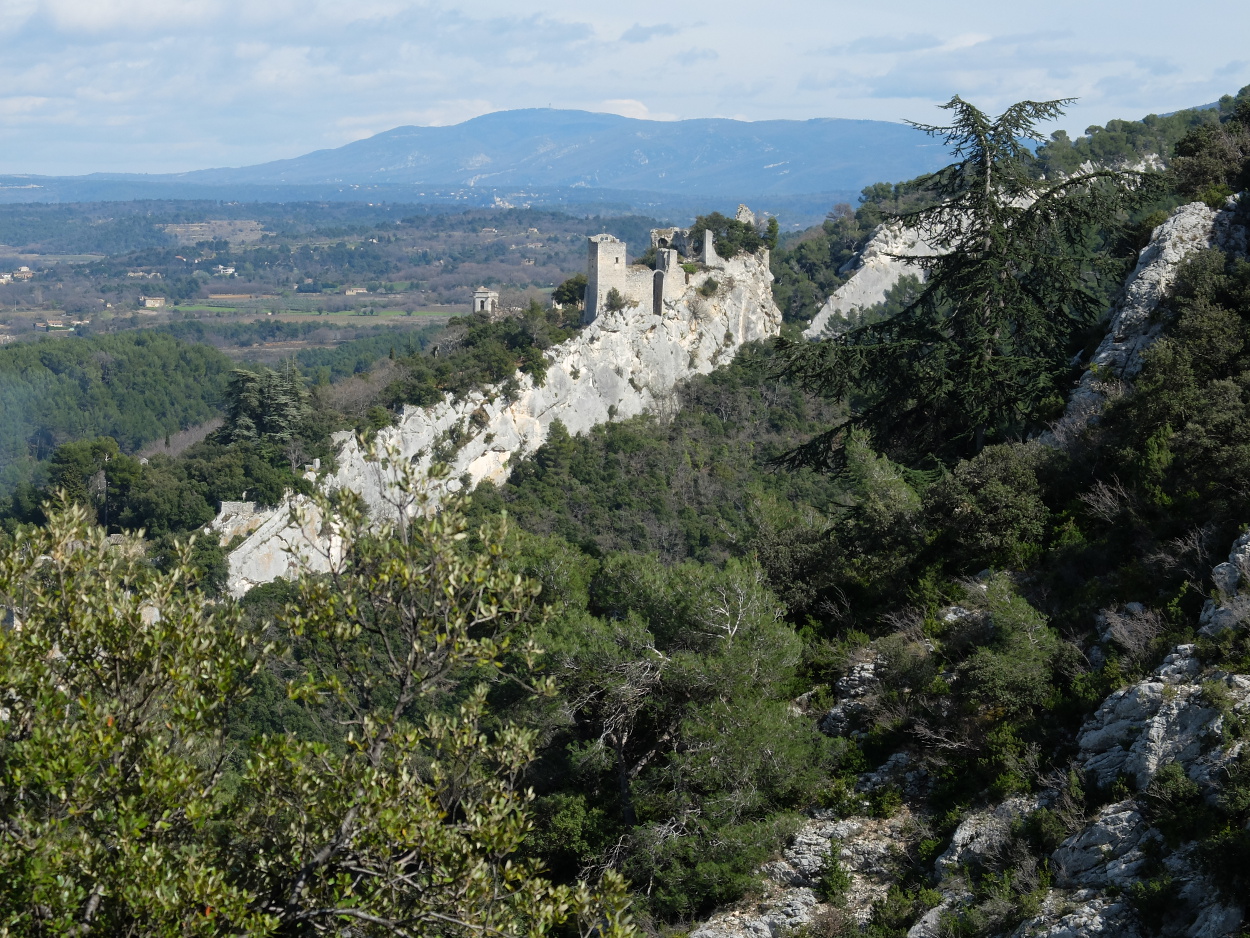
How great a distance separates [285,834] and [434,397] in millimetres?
34937

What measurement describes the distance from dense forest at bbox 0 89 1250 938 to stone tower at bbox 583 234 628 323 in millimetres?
26118

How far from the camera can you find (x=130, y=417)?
Result: 238 ft

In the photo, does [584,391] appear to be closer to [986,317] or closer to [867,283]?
[867,283]

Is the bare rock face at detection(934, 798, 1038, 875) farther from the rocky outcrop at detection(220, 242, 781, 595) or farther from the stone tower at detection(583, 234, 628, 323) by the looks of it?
the stone tower at detection(583, 234, 628, 323)

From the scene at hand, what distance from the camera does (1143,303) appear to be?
14156mm

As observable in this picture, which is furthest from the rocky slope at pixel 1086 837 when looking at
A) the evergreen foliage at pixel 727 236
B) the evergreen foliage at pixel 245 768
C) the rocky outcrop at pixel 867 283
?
the rocky outcrop at pixel 867 283

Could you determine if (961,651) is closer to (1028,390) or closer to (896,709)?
(896,709)

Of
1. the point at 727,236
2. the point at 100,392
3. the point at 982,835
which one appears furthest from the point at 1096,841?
the point at 100,392

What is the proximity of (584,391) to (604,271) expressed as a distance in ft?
17.3

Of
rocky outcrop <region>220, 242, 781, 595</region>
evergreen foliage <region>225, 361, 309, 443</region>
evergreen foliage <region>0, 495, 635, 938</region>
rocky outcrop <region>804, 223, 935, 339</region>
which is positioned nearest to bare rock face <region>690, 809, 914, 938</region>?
evergreen foliage <region>0, 495, 635, 938</region>

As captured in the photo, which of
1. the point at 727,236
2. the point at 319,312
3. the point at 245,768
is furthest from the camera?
the point at 319,312

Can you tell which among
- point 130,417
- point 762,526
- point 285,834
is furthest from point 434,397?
point 130,417

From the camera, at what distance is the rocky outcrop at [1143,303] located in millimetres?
13492

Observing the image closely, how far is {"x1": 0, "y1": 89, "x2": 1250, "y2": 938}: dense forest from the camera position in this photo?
6.18 m
